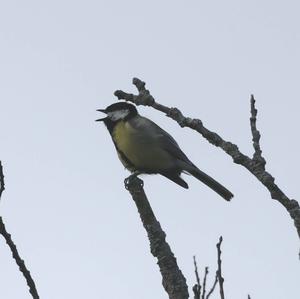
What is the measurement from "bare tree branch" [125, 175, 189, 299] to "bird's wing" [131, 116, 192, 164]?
2873 millimetres

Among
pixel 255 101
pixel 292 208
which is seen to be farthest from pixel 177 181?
pixel 292 208

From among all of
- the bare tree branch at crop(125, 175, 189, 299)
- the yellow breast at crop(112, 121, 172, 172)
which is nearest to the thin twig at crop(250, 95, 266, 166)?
the bare tree branch at crop(125, 175, 189, 299)

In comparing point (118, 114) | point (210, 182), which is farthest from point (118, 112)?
point (210, 182)

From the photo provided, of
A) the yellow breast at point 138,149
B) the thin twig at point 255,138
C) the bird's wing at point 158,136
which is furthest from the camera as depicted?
the bird's wing at point 158,136

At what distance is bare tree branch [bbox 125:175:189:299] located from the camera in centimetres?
288

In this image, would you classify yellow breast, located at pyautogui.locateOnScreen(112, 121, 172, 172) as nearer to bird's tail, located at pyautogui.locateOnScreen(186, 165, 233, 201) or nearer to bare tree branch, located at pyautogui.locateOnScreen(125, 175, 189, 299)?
bird's tail, located at pyautogui.locateOnScreen(186, 165, 233, 201)

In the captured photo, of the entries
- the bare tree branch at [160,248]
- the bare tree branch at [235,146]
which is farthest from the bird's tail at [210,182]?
the bare tree branch at [235,146]

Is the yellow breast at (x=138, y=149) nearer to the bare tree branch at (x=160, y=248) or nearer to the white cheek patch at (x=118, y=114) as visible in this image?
the white cheek patch at (x=118, y=114)

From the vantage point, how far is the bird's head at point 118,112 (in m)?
7.32

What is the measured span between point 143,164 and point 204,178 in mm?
694

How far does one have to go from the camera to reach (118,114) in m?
7.42

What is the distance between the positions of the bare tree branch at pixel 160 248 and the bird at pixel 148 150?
275 centimetres

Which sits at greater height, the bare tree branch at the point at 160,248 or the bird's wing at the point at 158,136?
the bird's wing at the point at 158,136

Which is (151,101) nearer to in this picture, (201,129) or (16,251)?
(201,129)
